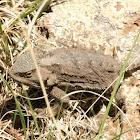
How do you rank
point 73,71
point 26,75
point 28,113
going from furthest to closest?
point 28,113, point 73,71, point 26,75

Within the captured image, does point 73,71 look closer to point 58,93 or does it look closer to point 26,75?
point 58,93

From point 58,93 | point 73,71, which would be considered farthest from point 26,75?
point 73,71

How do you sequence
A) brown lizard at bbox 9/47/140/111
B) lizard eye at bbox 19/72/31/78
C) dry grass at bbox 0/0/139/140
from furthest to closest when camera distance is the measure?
dry grass at bbox 0/0/139/140
brown lizard at bbox 9/47/140/111
lizard eye at bbox 19/72/31/78

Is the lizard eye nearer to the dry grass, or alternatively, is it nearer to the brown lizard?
the brown lizard

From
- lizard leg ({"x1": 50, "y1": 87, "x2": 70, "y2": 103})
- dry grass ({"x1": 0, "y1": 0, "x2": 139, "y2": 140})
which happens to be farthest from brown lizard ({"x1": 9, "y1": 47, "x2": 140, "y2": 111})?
dry grass ({"x1": 0, "y1": 0, "x2": 139, "y2": 140})

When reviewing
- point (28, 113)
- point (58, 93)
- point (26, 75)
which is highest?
point (26, 75)

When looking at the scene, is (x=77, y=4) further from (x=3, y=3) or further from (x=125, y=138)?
(x=125, y=138)

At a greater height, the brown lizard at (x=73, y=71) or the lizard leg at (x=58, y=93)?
the brown lizard at (x=73, y=71)

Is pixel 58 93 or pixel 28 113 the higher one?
pixel 58 93

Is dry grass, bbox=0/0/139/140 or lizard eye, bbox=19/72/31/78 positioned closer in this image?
lizard eye, bbox=19/72/31/78

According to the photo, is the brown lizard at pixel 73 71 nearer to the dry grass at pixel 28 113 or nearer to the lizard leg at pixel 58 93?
the lizard leg at pixel 58 93

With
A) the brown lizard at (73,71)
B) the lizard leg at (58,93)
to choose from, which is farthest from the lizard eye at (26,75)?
the lizard leg at (58,93)

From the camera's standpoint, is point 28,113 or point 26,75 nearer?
point 26,75
